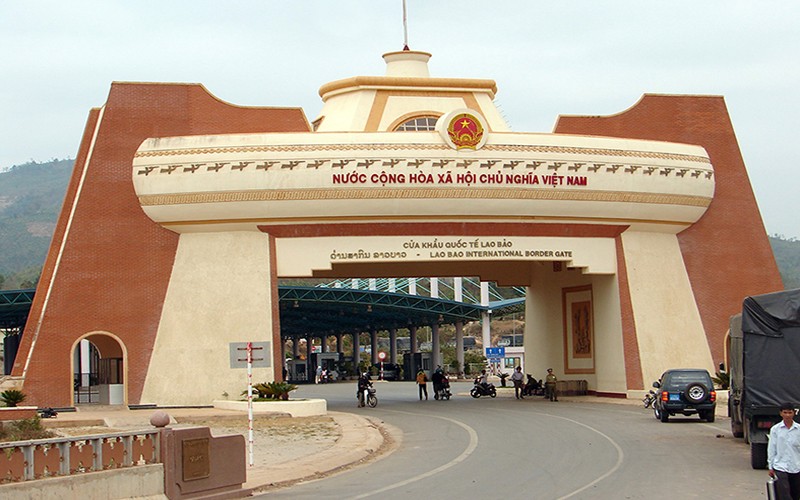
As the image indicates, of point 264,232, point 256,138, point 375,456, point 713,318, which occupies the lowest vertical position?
point 375,456

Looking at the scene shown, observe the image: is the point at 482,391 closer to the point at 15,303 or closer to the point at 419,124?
the point at 419,124

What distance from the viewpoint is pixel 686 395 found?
3203 centimetres

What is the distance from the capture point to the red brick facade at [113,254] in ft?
128

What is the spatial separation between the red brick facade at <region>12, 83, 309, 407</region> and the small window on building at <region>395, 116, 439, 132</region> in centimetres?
671

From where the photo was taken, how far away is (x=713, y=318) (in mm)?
44219

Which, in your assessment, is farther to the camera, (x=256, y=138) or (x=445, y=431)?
(x=256, y=138)

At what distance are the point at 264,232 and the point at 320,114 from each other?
308 inches

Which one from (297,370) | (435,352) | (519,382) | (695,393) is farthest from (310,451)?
(297,370)

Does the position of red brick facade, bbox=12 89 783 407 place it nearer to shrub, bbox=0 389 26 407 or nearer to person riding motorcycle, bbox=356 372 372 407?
shrub, bbox=0 389 26 407

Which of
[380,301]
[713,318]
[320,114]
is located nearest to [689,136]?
[713,318]

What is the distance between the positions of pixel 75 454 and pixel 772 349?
1237 cm

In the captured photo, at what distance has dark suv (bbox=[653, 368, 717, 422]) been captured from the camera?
31938mm

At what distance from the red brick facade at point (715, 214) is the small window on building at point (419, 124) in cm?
489

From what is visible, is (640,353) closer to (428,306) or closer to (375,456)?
(375,456)
